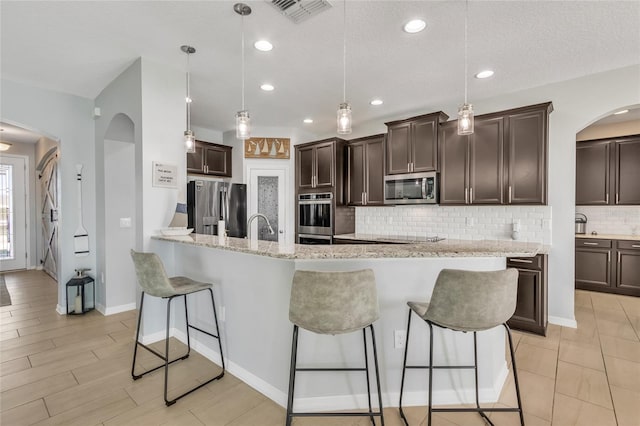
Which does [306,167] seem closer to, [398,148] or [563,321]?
[398,148]

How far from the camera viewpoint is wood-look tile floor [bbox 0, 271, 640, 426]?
6.22ft

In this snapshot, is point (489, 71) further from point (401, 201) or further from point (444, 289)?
point (444, 289)

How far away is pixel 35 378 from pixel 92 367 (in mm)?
357

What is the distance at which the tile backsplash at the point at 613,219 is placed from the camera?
4.79 metres

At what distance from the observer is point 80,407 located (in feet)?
6.59

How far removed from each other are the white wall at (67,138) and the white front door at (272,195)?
2.31 meters

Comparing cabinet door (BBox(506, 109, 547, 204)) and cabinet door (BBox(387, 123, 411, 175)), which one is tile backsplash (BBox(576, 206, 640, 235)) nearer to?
cabinet door (BBox(506, 109, 547, 204))

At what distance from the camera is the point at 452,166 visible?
3.83 meters

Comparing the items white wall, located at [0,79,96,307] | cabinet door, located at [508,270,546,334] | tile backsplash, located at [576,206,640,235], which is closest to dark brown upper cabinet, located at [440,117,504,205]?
cabinet door, located at [508,270,546,334]

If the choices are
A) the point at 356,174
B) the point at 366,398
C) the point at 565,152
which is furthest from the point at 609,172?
the point at 366,398

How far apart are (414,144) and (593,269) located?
11.8ft

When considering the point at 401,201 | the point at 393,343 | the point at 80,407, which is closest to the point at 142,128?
the point at 80,407

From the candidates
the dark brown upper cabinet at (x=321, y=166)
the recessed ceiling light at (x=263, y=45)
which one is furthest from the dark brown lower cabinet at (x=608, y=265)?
the recessed ceiling light at (x=263, y=45)

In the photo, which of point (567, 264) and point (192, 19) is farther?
point (567, 264)
